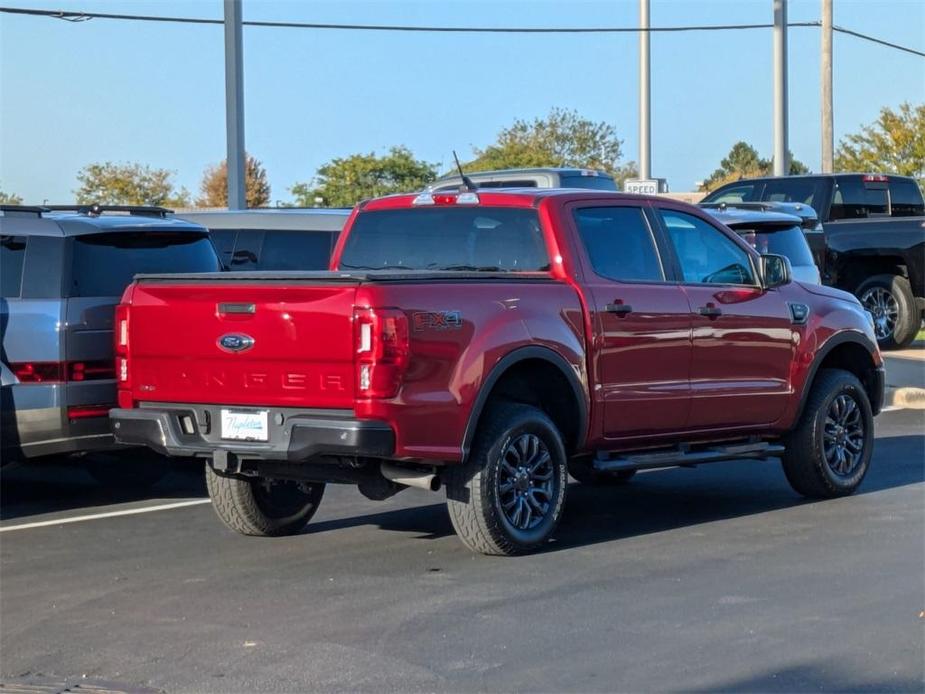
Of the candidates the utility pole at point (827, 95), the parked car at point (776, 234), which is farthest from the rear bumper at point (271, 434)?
the utility pole at point (827, 95)

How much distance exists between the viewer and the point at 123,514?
973 cm

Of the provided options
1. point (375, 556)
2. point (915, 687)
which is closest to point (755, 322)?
point (375, 556)

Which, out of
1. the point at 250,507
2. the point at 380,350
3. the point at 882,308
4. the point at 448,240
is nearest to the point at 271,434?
the point at 380,350

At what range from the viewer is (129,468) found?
35.9ft

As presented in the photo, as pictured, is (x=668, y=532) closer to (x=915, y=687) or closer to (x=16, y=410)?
(x=915, y=687)

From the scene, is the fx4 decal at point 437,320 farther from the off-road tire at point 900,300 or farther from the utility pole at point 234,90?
the utility pole at point 234,90

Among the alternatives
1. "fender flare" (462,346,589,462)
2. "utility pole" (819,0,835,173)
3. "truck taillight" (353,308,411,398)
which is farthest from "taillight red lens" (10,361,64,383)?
"utility pole" (819,0,835,173)

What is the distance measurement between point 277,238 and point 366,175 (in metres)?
41.3

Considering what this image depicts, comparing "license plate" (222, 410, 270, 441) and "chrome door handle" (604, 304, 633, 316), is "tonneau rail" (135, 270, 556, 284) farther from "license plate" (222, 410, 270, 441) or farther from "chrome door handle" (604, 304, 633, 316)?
"license plate" (222, 410, 270, 441)

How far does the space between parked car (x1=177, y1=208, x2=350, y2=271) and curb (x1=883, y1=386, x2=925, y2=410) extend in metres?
5.96

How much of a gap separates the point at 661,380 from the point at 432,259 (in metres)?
1.54

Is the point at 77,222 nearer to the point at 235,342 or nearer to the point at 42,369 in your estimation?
the point at 42,369

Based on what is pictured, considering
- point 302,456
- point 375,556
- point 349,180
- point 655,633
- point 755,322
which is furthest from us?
point 349,180

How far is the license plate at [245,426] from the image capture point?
7.62 metres
